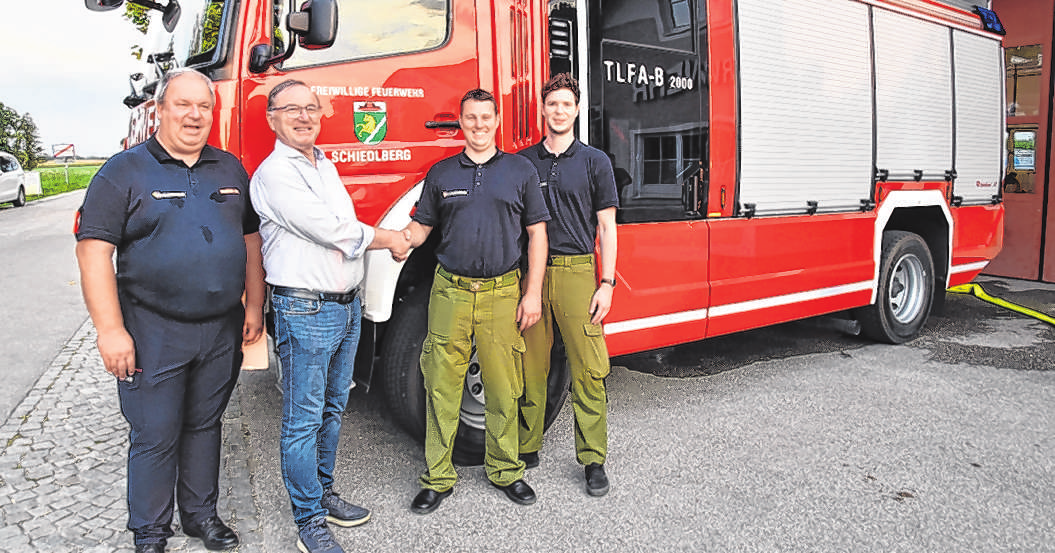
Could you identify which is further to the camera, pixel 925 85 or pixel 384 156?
pixel 925 85

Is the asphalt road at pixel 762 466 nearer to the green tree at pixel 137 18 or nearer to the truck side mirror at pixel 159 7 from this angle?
the truck side mirror at pixel 159 7

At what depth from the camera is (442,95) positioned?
12.2 ft

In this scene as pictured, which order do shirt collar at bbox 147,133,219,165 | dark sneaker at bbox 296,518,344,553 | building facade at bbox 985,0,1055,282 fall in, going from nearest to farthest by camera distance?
shirt collar at bbox 147,133,219,165 → dark sneaker at bbox 296,518,344,553 → building facade at bbox 985,0,1055,282

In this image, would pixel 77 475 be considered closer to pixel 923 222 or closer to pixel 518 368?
pixel 518 368

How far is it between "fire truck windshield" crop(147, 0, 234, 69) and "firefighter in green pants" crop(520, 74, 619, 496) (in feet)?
4.83

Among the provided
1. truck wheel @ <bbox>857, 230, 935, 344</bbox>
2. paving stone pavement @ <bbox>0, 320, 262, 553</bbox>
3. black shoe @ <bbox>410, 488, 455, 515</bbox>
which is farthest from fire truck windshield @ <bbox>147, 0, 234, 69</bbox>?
truck wheel @ <bbox>857, 230, 935, 344</bbox>

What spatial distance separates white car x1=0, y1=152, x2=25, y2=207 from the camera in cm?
2262

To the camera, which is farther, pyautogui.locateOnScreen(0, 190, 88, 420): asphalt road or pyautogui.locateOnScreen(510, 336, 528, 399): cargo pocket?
pyautogui.locateOnScreen(0, 190, 88, 420): asphalt road

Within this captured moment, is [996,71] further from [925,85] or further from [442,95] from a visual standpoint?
[442,95]

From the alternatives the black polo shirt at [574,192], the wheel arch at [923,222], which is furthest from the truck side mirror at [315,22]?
the wheel arch at [923,222]

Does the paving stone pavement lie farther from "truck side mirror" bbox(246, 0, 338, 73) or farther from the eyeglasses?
"truck side mirror" bbox(246, 0, 338, 73)

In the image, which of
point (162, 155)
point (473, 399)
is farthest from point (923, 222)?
point (162, 155)

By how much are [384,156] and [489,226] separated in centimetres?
70

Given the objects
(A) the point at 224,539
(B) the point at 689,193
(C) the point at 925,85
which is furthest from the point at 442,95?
(C) the point at 925,85
